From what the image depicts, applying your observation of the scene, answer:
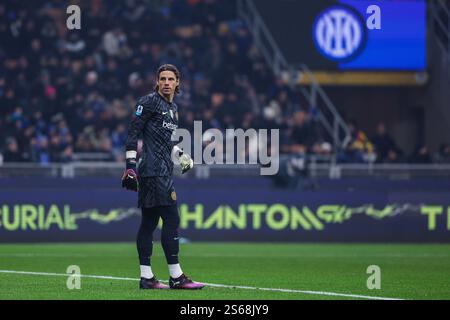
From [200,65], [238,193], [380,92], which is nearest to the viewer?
[238,193]

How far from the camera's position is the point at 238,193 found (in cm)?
2333

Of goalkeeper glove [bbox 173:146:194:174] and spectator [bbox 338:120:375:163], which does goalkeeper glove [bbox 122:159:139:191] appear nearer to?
goalkeeper glove [bbox 173:146:194:174]

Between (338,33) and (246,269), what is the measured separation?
17161mm

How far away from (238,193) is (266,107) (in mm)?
5749

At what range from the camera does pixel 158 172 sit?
1221 centimetres

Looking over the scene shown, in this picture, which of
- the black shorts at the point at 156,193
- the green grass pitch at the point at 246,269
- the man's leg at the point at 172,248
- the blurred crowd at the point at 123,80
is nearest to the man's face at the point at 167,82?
the black shorts at the point at 156,193

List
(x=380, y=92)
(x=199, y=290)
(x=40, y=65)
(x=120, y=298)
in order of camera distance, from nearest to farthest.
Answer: (x=120, y=298) < (x=199, y=290) < (x=40, y=65) < (x=380, y=92)

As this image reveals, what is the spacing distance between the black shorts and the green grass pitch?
3.07 ft

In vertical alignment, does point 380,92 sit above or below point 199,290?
above

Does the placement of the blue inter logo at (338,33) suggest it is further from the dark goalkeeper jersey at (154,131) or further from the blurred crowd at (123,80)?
the dark goalkeeper jersey at (154,131)

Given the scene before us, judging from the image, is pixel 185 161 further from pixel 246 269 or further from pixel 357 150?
pixel 357 150

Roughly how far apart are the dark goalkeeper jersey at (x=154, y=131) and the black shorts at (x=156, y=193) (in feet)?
0.24

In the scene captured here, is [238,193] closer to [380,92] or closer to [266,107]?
[266,107]

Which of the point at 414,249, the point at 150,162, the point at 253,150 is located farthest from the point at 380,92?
the point at 150,162
